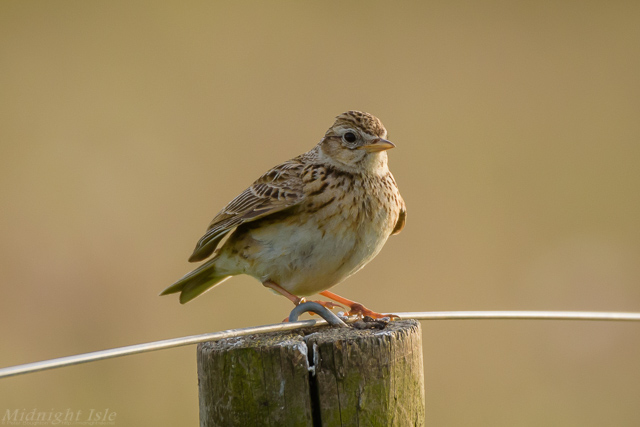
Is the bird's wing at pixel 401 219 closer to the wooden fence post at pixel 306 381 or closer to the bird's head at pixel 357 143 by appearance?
the bird's head at pixel 357 143

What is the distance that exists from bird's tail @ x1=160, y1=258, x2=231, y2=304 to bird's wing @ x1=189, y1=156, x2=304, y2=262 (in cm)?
12

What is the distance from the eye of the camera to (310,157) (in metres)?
5.16

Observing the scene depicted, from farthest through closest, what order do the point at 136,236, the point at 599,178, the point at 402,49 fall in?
the point at 402,49, the point at 599,178, the point at 136,236

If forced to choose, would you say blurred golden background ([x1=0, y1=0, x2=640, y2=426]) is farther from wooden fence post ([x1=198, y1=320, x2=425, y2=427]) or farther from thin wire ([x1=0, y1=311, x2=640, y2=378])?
wooden fence post ([x1=198, y1=320, x2=425, y2=427])

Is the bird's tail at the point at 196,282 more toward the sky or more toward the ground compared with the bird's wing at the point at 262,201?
more toward the ground

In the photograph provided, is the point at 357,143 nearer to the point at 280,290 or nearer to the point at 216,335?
the point at 280,290

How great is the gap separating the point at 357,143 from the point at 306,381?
237 centimetres

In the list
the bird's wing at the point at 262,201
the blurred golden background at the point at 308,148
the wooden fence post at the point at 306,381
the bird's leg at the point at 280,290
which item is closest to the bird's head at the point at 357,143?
the bird's wing at the point at 262,201

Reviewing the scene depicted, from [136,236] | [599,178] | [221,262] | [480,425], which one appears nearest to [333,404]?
[221,262]

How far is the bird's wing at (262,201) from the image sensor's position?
15.3 feet

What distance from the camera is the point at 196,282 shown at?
17.6ft

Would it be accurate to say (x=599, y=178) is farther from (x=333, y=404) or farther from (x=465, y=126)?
(x=333, y=404)

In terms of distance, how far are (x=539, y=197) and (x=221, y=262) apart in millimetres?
7510

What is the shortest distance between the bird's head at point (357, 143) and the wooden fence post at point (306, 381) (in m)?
2.06
